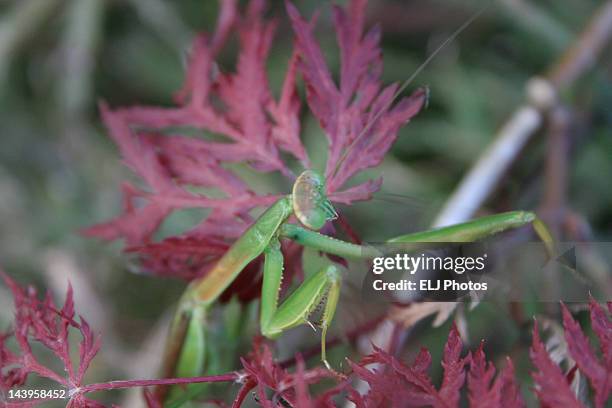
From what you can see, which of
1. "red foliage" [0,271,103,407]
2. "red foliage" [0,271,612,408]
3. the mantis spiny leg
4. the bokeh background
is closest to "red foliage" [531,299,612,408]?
"red foliage" [0,271,612,408]

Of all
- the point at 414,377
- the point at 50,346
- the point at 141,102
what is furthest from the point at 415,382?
the point at 141,102

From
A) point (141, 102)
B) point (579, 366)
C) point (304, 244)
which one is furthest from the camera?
point (141, 102)

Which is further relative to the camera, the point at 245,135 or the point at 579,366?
the point at 245,135

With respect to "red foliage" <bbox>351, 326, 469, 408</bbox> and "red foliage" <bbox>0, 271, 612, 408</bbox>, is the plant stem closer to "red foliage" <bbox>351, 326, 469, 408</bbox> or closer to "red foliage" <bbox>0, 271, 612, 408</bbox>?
"red foliage" <bbox>0, 271, 612, 408</bbox>

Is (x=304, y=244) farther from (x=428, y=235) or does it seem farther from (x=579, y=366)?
(x=579, y=366)

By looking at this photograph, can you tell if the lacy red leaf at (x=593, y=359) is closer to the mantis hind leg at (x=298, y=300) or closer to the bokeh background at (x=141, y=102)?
the mantis hind leg at (x=298, y=300)

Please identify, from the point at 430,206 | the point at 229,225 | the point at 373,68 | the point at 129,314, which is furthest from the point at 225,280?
the point at 129,314
